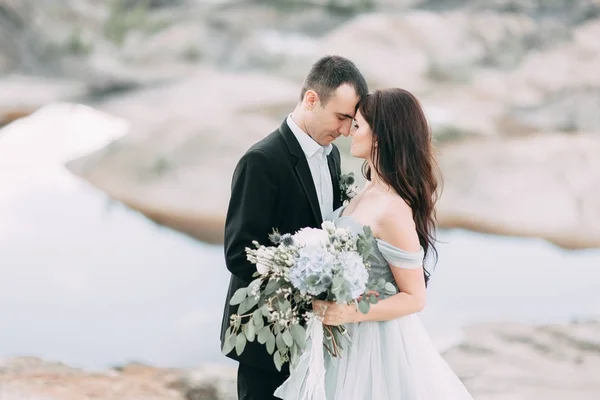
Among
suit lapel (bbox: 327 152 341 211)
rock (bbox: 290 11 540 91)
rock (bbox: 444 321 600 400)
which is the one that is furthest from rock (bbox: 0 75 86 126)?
suit lapel (bbox: 327 152 341 211)

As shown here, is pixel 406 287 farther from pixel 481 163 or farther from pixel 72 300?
pixel 481 163

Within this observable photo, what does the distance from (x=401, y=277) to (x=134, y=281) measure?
345 centimetres

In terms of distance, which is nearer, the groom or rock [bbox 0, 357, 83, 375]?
the groom

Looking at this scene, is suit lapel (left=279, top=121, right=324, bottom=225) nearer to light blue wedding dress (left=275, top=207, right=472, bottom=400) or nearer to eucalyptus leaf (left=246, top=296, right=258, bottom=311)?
light blue wedding dress (left=275, top=207, right=472, bottom=400)

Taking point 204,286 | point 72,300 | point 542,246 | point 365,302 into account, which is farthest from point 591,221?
point 365,302

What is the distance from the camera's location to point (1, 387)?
4543 millimetres

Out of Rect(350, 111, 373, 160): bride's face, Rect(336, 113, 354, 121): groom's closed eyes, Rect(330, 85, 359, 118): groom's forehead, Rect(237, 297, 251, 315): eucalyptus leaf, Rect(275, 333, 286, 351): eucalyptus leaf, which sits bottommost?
Rect(275, 333, 286, 351): eucalyptus leaf

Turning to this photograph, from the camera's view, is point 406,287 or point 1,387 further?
point 1,387

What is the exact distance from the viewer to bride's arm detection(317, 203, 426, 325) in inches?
90.3

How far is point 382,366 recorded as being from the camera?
93.5 inches

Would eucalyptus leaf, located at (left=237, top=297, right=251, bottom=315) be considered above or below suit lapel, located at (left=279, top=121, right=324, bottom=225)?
below

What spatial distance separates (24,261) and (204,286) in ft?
4.11

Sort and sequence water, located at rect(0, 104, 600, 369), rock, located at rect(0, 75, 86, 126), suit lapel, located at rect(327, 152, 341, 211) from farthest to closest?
rock, located at rect(0, 75, 86, 126), water, located at rect(0, 104, 600, 369), suit lapel, located at rect(327, 152, 341, 211)

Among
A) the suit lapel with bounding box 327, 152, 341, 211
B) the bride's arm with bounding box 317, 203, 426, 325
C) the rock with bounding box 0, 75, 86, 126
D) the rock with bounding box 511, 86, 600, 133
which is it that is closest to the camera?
the bride's arm with bounding box 317, 203, 426, 325
